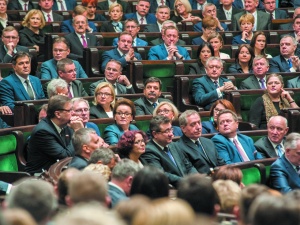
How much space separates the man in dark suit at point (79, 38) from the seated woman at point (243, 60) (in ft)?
4.68

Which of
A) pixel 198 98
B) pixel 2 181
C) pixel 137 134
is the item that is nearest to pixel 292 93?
pixel 198 98

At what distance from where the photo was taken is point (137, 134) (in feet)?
20.0

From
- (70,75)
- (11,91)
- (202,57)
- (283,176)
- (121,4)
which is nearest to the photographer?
(283,176)

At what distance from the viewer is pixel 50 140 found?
6387 millimetres

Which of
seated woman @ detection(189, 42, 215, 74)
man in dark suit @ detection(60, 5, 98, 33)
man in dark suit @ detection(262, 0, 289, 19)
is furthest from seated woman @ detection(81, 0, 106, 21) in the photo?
man in dark suit @ detection(262, 0, 289, 19)

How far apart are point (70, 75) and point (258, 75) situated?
5.94ft

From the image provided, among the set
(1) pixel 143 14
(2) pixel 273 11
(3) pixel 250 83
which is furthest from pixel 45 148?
(2) pixel 273 11

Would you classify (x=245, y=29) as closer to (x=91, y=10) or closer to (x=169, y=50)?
(x=169, y=50)

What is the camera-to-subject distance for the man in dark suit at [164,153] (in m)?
6.34

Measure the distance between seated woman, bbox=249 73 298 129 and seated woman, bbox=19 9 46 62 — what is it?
2364 mm

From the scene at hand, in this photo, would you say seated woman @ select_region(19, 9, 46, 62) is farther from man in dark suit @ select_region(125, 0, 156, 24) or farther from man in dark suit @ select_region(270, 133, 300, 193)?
man in dark suit @ select_region(270, 133, 300, 193)

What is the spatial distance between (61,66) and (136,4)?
2996 millimetres

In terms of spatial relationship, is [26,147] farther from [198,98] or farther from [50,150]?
[198,98]

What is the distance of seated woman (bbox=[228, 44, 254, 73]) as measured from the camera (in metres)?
8.91
